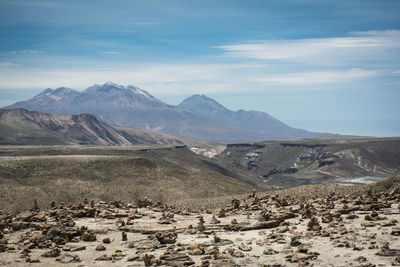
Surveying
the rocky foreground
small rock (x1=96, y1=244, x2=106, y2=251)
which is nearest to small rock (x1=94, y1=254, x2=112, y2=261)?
the rocky foreground

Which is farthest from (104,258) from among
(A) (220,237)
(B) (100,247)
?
(A) (220,237)

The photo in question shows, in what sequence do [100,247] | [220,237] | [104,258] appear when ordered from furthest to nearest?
[220,237] → [100,247] → [104,258]

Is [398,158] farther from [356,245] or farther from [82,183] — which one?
[356,245]

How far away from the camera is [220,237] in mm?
32875

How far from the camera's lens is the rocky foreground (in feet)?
89.5

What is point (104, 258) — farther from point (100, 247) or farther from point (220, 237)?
point (220, 237)

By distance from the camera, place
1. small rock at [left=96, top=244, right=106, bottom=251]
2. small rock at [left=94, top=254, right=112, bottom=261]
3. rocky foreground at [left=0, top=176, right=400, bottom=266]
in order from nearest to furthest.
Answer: rocky foreground at [left=0, top=176, right=400, bottom=266] → small rock at [left=94, top=254, right=112, bottom=261] → small rock at [left=96, top=244, right=106, bottom=251]

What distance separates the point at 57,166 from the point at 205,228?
7278 cm

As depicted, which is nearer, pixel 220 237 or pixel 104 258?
pixel 104 258

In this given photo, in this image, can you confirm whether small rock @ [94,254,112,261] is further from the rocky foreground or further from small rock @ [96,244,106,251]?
small rock @ [96,244,106,251]

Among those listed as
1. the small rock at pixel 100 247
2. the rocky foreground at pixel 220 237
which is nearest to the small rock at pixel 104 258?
the rocky foreground at pixel 220 237

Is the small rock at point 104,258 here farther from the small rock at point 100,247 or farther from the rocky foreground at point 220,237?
the small rock at point 100,247

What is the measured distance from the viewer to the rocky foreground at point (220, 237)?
89.5 ft

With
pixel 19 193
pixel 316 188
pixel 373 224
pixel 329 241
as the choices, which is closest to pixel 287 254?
pixel 329 241
